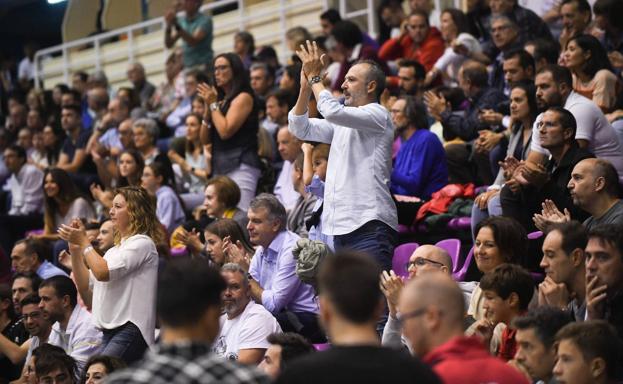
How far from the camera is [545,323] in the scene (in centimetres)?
472

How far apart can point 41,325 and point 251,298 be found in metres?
1.62

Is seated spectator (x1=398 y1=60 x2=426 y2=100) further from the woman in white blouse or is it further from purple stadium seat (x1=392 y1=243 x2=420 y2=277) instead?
the woman in white blouse

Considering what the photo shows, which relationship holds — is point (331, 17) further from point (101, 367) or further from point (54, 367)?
point (101, 367)

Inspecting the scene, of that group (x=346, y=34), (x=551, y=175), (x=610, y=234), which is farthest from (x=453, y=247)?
(x=346, y=34)

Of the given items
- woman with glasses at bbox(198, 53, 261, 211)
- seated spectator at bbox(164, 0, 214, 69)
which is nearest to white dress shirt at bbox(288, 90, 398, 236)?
woman with glasses at bbox(198, 53, 261, 211)

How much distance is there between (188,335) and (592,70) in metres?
5.21

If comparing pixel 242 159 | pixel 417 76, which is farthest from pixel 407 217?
pixel 417 76

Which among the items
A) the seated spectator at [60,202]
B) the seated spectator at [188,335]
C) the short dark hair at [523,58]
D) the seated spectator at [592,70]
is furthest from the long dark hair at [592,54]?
the seated spectator at [188,335]

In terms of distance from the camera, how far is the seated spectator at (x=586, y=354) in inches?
175

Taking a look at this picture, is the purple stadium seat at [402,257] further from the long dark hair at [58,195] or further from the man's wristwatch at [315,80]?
the long dark hair at [58,195]

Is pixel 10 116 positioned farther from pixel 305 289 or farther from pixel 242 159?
pixel 305 289

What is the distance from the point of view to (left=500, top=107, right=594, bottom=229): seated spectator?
6.59 meters

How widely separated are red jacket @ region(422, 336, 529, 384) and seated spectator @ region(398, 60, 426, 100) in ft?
20.3

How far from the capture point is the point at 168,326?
11.3 ft
